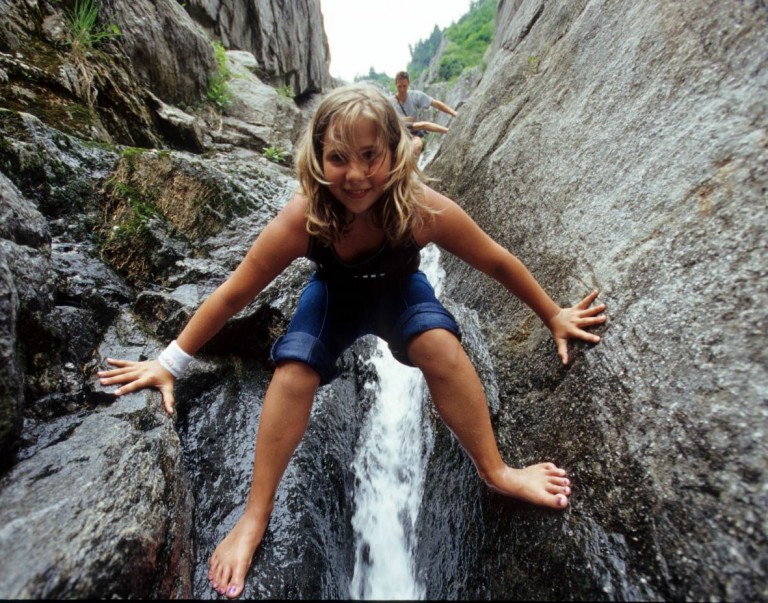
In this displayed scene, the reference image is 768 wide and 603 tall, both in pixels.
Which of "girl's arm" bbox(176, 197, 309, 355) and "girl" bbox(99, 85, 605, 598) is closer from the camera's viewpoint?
"girl" bbox(99, 85, 605, 598)

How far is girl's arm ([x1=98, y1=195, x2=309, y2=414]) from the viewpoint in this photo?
6.47ft

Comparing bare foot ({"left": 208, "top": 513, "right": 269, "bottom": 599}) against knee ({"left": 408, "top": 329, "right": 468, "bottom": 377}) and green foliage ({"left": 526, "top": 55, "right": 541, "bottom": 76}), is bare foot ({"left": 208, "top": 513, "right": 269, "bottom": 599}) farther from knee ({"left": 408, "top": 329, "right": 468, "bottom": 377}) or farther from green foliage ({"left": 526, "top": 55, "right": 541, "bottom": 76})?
green foliage ({"left": 526, "top": 55, "right": 541, "bottom": 76})

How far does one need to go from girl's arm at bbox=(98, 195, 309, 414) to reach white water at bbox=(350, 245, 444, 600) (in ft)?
5.06

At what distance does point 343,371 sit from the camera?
3562 mm

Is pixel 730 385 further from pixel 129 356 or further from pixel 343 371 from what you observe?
pixel 129 356

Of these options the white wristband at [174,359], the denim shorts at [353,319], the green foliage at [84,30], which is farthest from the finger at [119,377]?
the green foliage at [84,30]

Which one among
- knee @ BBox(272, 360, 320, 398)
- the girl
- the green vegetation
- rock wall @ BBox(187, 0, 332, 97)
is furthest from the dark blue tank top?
→ the green vegetation

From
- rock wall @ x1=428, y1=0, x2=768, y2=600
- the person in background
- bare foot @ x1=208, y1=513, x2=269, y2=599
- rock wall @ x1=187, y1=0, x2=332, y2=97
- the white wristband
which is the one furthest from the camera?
rock wall @ x1=187, y1=0, x2=332, y2=97

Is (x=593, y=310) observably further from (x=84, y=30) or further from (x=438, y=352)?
(x=84, y=30)

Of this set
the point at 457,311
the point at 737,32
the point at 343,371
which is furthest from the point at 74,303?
the point at 737,32

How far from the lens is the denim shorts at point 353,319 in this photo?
2031 millimetres

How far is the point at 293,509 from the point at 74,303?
198 centimetres

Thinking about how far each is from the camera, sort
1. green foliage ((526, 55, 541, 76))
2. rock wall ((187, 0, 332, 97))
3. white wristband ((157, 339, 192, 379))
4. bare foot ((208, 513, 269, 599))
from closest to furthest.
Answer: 1. bare foot ((208, 513, 269, 599))
2. white wristband ((157, 339, 192, 379))
3. green foliage ((526, 55, 541, 76))
4. rock wall ((187, 0, 332, 97))

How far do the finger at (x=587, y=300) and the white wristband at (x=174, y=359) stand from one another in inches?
80.0
